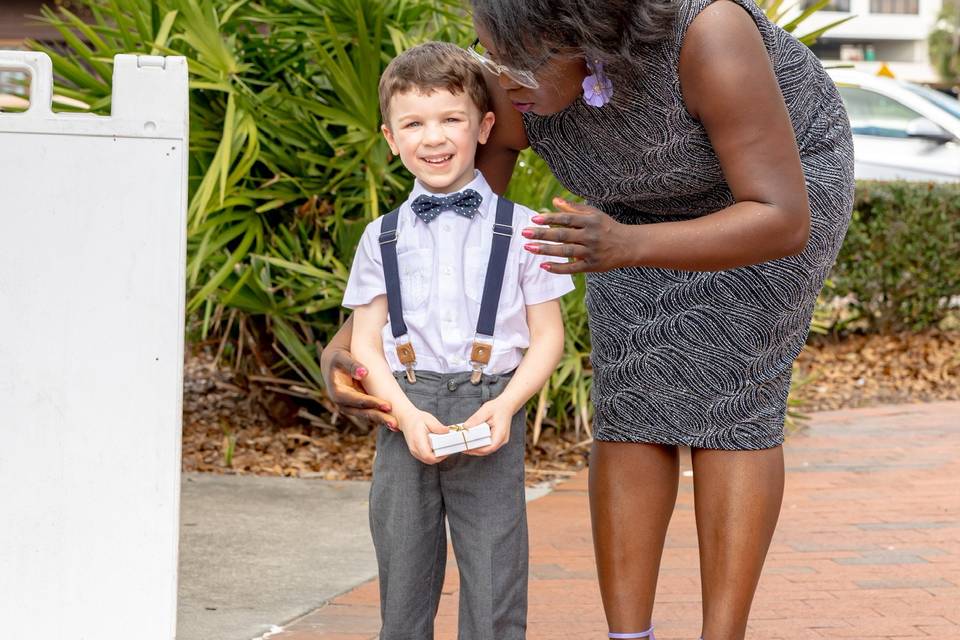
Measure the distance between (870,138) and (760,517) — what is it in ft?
31.2

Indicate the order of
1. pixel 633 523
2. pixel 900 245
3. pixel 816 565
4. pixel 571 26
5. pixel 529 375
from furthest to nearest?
pixel 900 245, pixel 816 565, pixel 633 523, pixel 529 375, pixel 571 26

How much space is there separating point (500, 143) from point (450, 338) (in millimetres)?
415

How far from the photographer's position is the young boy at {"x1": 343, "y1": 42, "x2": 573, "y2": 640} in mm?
2463

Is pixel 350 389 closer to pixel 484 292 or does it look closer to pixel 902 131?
pixel 484 292

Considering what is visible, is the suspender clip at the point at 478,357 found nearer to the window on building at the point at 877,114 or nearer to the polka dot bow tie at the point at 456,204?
the polka dot bow tie at the point at 456,204

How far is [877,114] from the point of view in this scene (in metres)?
11.6

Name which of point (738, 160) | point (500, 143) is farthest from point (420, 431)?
point (738, 160)

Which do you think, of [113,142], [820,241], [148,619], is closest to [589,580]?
[820,241]

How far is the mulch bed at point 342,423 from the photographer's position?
17.8 feet

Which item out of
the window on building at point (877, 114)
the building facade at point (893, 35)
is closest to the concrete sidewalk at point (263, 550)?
the window on building at point (877, 114)

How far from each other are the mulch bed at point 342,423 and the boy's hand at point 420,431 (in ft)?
9.50

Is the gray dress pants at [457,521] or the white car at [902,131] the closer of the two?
the gray dress pants at [457,521]

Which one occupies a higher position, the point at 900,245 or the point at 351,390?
the point at 900,245

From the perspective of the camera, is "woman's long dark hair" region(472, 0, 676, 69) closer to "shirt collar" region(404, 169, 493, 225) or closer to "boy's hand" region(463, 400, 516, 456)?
"shirt collar" region(404, 169, 493, 225)
